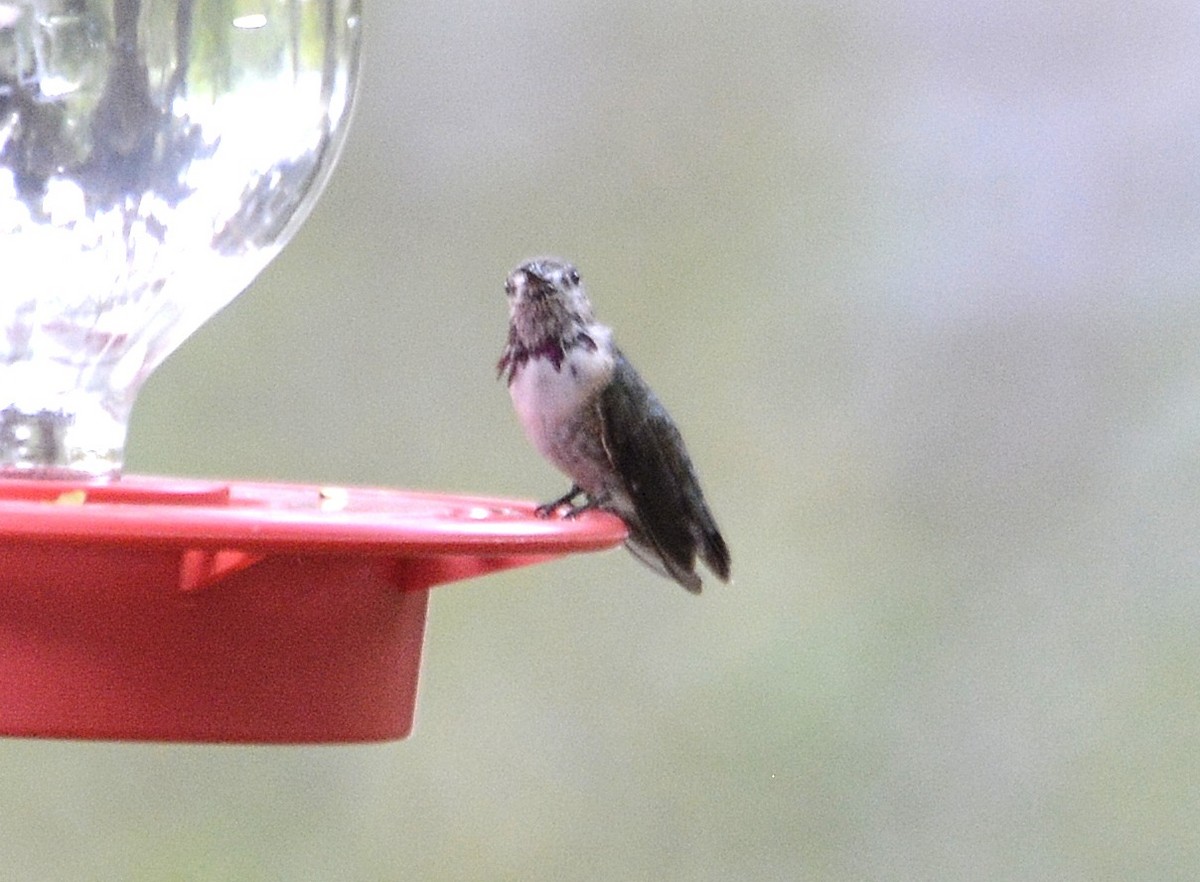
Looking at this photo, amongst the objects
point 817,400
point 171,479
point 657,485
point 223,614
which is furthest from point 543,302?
point 223,614

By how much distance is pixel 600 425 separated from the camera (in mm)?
1823

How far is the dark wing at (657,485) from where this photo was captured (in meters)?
1.67

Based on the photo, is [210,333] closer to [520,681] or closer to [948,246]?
[520,681]

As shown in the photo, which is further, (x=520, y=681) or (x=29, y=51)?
(x=520, y=681)

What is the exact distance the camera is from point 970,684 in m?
2.37

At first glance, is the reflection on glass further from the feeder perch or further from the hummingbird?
the hummingbird

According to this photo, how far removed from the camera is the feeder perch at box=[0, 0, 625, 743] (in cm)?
94

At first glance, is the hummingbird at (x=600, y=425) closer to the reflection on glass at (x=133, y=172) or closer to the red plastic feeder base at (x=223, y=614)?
the reflection on glass at (x=133, y=172)

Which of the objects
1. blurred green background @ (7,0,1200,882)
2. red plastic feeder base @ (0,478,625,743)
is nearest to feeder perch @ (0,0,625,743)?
red plastic feeder base @ (0,478,625,743)

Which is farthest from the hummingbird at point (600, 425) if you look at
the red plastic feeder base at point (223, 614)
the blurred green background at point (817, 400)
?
the red plastic feeder base at point (223, 614)

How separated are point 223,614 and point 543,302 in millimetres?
926

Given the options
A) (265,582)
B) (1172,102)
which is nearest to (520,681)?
(1172,102)

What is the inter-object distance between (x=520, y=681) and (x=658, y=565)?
0.66 meters

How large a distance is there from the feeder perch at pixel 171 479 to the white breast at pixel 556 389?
504 millimetres
